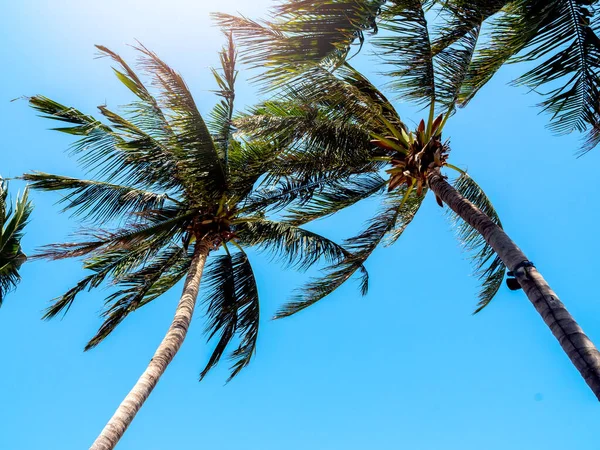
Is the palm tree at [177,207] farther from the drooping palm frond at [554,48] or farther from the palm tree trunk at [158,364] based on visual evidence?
the drooping palm frond at [554,48]

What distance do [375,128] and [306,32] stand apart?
3.12 metres

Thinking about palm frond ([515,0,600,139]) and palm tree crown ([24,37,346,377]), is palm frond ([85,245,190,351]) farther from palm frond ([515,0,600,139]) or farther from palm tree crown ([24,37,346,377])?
palm frond ([515,0,600,139])

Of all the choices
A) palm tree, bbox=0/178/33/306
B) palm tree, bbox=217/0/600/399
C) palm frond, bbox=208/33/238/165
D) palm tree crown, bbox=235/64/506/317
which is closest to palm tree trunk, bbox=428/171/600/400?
palm tree, bbox=217/0/600/399

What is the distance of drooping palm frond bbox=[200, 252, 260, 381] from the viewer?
927cm

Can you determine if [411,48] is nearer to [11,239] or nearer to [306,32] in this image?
[306,32]

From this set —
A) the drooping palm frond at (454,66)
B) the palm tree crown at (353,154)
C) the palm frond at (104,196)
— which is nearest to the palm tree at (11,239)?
the palm frond at (104,196)

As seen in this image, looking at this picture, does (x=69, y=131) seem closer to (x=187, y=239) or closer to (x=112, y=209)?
(x=112, y=209)

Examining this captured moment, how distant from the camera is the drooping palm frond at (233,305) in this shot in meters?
9.27

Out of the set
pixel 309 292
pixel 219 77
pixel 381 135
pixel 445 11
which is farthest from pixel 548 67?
pixel 309 292

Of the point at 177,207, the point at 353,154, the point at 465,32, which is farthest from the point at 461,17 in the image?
the point at 177,207

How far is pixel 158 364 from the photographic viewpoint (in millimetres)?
6609

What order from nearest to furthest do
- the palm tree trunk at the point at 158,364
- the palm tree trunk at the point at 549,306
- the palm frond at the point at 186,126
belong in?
1. the palm tree trunk at the point at 549,306
2. the palm tree trunk at the point at 158,364
3. the palm frond at the point at 186,126

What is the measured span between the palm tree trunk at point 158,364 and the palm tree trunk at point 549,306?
449cm

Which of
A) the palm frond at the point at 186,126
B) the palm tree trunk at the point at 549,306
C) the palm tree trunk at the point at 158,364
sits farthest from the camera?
the palm frond at the point at 186,126
